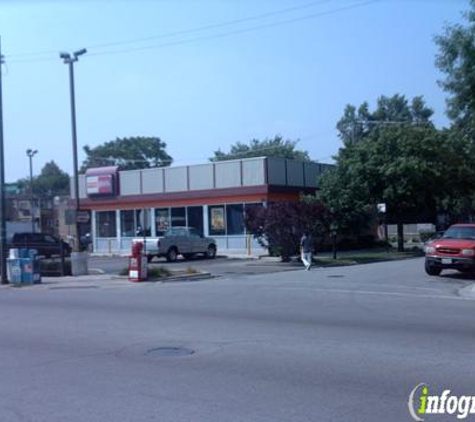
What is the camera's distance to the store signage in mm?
44719

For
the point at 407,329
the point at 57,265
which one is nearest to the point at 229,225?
the point at 57,265

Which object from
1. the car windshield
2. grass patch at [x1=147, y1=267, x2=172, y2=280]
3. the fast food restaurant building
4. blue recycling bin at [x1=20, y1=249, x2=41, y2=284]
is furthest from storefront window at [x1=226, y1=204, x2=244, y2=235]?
the car windshield

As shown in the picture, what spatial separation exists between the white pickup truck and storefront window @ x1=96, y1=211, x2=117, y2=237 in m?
10.3

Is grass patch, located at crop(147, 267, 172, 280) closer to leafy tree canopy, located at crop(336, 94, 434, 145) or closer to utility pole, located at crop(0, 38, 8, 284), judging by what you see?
utility pole, located at crop(0, 38, 8, 284)

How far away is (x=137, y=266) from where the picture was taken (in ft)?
78.5

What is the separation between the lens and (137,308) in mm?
15703

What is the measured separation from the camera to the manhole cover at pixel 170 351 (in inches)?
388

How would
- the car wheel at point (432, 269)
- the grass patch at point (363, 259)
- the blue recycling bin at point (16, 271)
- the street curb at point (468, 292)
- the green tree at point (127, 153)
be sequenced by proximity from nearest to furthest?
the street curb at point (468, 292) < the car wheel at point (432, 269) < the blue recycling bin at point (16, 271) < the grass patch at point (363, 259) < the green tree at point (127, 153)

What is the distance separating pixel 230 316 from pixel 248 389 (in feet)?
20.2

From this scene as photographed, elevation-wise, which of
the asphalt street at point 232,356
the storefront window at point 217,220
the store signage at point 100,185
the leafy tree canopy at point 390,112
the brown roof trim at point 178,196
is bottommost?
the asphalt street at point 232,356

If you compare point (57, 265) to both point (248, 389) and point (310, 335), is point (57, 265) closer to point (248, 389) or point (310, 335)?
point (310, 335)

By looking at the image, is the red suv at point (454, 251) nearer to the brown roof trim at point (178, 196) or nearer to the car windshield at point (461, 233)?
the car windshield at point (461, 233)

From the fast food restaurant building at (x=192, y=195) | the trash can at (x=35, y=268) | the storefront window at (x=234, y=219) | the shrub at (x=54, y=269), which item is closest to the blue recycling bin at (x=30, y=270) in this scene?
the trash can at (x=35, y=268)

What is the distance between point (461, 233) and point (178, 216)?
21555 millimetres
